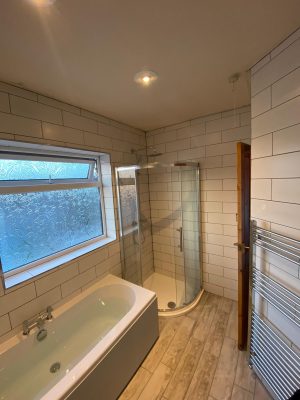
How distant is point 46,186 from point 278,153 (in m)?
1.86

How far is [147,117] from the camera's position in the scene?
210 centimetres

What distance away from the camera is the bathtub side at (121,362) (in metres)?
1.11

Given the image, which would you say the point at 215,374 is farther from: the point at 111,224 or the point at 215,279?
the point at 111,224

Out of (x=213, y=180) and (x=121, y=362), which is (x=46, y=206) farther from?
(x=213, y=180)

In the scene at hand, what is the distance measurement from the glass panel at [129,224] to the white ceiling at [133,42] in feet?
3.18

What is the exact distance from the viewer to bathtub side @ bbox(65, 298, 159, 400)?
111cm

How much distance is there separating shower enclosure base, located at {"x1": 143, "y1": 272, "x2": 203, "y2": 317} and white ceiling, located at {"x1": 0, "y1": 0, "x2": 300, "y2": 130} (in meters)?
2.29

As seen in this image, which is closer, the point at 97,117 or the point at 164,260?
the point at 97,117

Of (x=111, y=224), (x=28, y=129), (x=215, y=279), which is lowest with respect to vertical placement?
(x=215, y=279)

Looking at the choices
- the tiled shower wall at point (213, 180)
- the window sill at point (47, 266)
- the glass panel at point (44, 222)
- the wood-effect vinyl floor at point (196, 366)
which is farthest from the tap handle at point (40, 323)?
the tiled shower wall at point (213, 180)

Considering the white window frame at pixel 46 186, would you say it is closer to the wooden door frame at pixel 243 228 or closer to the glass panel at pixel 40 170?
the glass panel at pixel 40 170

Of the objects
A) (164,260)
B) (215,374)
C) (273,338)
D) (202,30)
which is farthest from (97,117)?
(215,374)

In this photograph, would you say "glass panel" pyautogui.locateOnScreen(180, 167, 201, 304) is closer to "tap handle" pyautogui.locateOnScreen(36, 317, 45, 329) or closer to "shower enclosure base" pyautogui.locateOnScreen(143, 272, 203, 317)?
"shower enclosure base" pyautogui.locateOnScreen(143, 272, 203, 317)

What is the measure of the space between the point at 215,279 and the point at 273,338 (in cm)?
116
